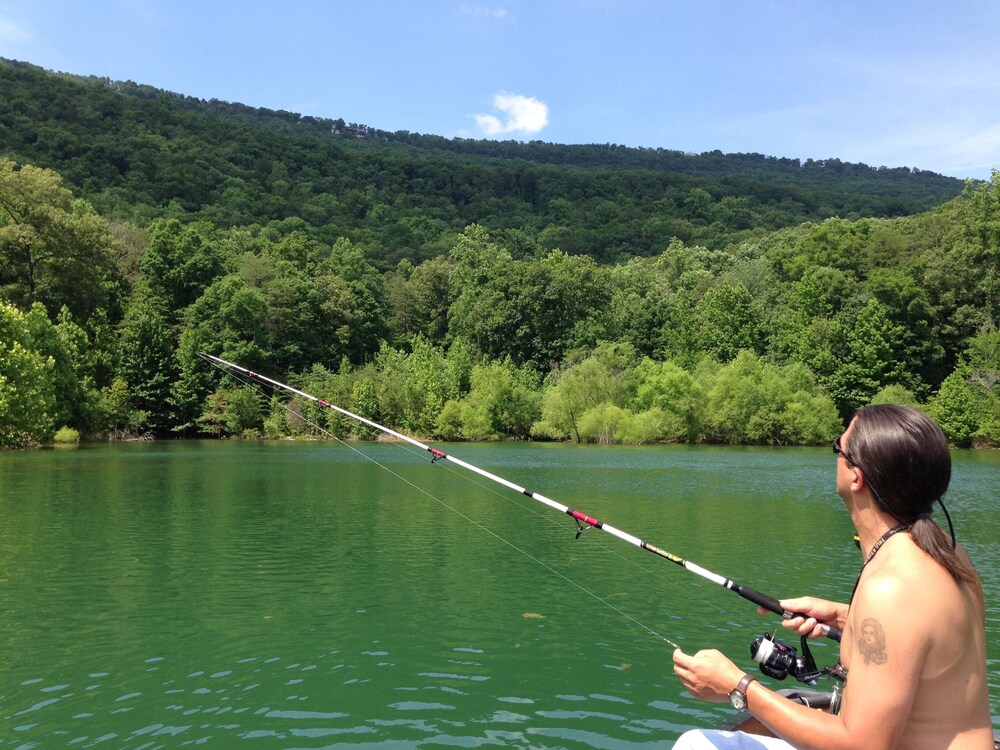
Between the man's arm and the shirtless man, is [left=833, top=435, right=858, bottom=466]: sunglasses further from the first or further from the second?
the man's arm

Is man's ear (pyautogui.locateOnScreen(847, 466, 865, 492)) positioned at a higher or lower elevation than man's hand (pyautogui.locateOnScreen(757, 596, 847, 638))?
higher

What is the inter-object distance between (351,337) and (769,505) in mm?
60828

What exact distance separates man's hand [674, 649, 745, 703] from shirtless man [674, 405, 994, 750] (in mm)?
41

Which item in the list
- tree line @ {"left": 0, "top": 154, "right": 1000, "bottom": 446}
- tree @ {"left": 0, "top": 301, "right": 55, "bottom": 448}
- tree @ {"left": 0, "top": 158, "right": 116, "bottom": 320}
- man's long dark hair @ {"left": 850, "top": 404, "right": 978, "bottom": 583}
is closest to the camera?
man's long dark hair @ {"left": 850, "top": 404, "right": 978, "bottom": 583}

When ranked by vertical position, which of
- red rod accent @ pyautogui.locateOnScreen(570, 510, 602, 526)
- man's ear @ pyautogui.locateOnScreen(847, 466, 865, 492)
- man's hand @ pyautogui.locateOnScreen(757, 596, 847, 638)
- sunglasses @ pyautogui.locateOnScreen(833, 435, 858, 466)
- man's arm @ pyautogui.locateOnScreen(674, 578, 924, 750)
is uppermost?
sunglasses @ pyautogui.locateOnScreen(833, 435, 858, 466)

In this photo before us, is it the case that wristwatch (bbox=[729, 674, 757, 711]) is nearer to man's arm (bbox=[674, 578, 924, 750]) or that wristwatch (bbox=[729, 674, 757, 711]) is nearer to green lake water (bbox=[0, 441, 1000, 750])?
man's arm (bbox=[674, 578, 924, 750])

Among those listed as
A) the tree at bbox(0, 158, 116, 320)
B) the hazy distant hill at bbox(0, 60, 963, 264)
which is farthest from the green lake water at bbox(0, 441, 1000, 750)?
the hazy distant hill at bbox(0, 60, 963, 264)

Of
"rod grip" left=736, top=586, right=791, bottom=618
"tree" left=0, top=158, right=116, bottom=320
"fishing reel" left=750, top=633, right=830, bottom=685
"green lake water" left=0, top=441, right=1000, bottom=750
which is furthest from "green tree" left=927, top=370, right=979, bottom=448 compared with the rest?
"tree" left=0, top=158, right=116, bottom=320

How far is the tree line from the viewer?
59031 millimetres

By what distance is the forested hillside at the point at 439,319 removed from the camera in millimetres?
59156

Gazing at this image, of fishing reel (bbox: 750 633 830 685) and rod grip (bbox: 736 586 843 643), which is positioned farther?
rod grip (bbox: 736 586 843 643)

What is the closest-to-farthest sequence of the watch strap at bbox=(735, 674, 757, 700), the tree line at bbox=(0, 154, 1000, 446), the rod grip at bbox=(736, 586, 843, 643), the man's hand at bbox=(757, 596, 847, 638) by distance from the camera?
1. the watch strap at bbox=(735, 674, 757, 700)
2. the man's hand at bbox=(757, 596, 847, 638)
3. the rod grip at bbox=(736, 586, 843, 643)
4. the tree line at bbox=(0, 154, 1000, 446)

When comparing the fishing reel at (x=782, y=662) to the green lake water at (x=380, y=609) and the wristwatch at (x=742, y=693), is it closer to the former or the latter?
the wristwatch at (x=742, y=693)

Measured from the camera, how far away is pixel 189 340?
65875 mm
